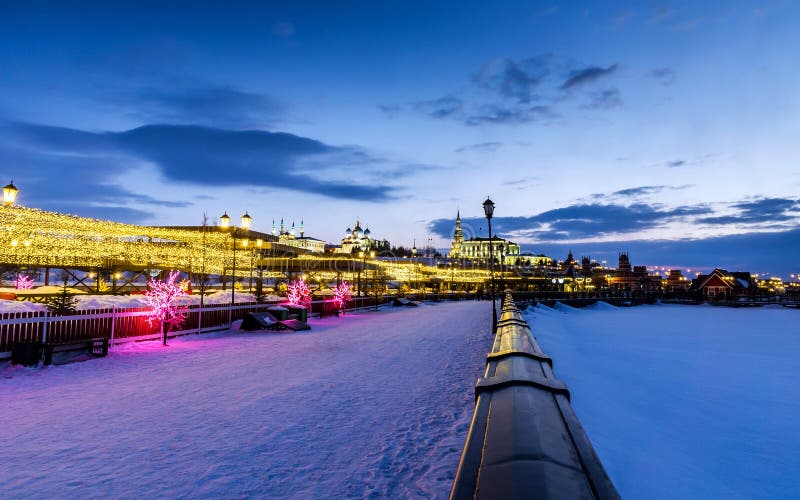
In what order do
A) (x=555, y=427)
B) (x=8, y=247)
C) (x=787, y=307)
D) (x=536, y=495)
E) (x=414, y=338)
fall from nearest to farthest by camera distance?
(x=536, y=495)
(x=555, y=427)
(x=414, y=338)
(x=8, y=247)
(x=787, y=307)

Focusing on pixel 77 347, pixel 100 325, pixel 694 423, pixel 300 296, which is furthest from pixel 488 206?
pixel 77 347

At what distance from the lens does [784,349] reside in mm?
25266

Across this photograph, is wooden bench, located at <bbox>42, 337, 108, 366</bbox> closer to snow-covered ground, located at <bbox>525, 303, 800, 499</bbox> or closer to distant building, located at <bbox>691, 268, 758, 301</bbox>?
snow-covered ground, located at <bbox>525, 303, 800, 499</bbox>

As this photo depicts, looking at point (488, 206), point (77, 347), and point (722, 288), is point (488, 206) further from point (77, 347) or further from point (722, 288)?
point (722, 288)

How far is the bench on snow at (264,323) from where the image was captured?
21.6 meters

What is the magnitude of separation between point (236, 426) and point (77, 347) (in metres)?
9.24

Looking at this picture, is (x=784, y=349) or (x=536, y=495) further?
(x=784, y=349)

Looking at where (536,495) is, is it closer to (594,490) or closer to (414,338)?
(594,490)

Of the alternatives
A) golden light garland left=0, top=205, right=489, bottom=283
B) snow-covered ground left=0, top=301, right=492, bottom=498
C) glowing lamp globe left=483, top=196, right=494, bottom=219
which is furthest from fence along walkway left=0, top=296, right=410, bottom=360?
glowing lamp globe left=483, top=196, right=494, bottom=219

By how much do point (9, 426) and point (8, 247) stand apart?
23659 mm

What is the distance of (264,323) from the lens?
853 inches

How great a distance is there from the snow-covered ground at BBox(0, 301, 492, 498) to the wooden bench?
51 centimetres

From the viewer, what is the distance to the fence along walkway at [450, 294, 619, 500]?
158cm

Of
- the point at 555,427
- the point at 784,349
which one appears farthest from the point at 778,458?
the point at 784,349
